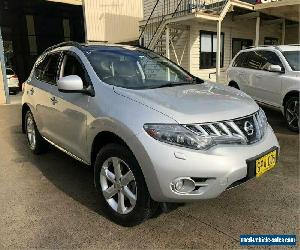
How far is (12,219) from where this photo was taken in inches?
132

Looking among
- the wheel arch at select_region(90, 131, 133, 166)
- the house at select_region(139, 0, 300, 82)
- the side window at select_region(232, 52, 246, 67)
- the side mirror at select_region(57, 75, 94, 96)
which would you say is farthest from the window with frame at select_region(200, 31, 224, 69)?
the wheel arch at select_region(90, 131, 133, 166)

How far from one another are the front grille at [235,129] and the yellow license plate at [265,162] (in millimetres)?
180

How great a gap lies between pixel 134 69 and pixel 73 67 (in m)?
0.75

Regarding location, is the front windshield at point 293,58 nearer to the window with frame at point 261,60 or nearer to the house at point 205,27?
the window with frame at point 261,60

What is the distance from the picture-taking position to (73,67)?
4.03 metres

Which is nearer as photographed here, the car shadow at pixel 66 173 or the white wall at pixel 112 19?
the car shadow at pixel 66 173

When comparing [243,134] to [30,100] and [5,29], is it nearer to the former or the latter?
[30,100]

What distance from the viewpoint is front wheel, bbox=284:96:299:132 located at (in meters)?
6.46

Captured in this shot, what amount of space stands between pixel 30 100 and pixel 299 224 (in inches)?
162

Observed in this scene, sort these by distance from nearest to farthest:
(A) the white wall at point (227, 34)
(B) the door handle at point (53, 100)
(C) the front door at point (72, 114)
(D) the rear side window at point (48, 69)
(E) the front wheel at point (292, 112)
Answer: (C) the front door at point (72, 114), (B) the door handle at point (53, 100), (D) the rear side window at point (48, 69), (E) the front wheel at point (292, 112), (A) the white wall at point (227, 34)

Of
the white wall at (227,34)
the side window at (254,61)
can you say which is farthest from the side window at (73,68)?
the white wall at (227,34)

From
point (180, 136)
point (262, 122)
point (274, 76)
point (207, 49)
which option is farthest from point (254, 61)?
point (207, 49)

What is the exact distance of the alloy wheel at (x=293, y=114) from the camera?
646cm

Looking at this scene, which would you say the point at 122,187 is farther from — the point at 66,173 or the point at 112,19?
the point at 112,19
